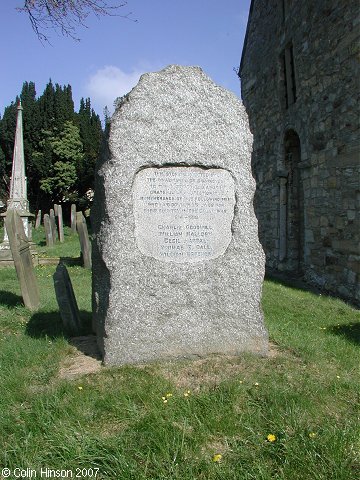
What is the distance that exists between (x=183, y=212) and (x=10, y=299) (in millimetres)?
4088

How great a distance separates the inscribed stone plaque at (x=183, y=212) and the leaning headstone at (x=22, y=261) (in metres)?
2.90

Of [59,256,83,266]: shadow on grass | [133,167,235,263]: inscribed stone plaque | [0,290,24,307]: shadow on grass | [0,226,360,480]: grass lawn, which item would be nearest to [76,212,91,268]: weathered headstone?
[59,256,83,266]: shadow on grass

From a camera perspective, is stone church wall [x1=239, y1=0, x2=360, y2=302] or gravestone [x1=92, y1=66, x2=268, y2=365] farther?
stone church wall [x1=239, y1=0, x2=360, y2=302]

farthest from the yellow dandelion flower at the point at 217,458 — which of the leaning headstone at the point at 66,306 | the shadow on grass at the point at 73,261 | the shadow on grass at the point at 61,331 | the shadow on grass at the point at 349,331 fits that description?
the shadow on grass at the point at 73,261

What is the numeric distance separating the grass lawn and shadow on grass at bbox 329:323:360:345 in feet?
2.69

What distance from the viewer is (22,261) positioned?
6.03 metres

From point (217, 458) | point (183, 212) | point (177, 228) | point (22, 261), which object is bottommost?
point (217, 458)

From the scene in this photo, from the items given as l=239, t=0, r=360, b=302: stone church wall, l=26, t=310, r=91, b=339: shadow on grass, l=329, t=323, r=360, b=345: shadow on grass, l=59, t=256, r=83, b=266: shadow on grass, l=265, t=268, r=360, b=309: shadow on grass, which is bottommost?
l=265, t=268, r=360, b=309: shadow on grass

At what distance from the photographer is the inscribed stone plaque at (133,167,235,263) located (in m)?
3.77

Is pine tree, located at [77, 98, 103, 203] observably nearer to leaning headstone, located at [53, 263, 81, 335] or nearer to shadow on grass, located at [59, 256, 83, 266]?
→ shadow on grass, located at [59, 256, 83, 266]

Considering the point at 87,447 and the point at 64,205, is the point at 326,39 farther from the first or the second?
the point at 64,205

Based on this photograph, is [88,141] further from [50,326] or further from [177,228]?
[177,228]

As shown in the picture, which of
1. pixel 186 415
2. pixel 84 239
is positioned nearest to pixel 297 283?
pixel 84 239

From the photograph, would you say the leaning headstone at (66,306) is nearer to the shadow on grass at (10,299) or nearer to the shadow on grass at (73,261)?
the shadow on grass at (10,299)
